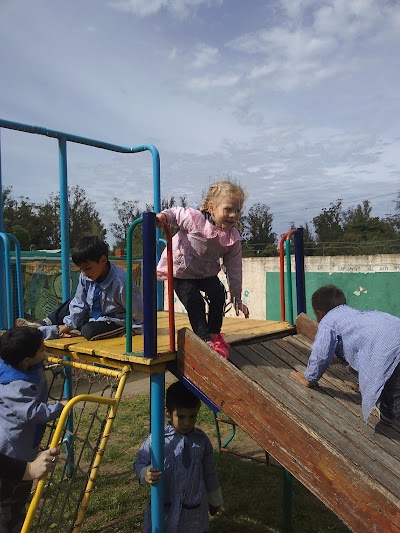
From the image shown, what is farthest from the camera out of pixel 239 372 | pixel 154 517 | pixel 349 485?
pixel 154 517

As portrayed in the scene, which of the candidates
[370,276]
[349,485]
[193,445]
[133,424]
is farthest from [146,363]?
[370,276]

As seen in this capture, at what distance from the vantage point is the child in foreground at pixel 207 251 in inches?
122

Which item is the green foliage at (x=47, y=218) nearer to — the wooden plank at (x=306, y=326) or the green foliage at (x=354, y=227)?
the green foliage at (x=354, y=227)

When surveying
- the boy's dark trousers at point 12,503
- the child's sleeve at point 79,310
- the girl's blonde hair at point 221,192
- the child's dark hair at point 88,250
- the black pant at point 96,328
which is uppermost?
the girl's blonde hair at point 221,192

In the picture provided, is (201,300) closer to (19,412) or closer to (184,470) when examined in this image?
(184,470)

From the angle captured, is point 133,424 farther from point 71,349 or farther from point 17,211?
point 17,211

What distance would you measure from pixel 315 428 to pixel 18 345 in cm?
156

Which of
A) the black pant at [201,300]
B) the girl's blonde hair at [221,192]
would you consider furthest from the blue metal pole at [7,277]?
the girl's blonde hair at [221,192]

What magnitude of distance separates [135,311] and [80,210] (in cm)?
3352

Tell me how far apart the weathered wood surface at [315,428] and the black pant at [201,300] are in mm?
288

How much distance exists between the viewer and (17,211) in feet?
→ 117

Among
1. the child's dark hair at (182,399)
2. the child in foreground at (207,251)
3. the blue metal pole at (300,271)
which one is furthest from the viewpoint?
the blue metal pole at (300,271)

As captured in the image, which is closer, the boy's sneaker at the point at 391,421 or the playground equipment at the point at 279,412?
the playground equipment at the point at 279,412

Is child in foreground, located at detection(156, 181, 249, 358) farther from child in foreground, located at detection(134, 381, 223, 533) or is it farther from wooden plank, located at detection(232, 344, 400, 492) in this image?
child in foreground, located at detection(134, 381, 223, 533)
